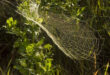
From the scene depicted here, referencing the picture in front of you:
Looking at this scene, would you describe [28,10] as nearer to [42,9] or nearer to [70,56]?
[42,9]

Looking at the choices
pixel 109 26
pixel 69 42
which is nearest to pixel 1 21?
pixel 69 42

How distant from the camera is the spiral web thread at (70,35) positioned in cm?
191

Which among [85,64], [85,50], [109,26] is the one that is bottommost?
[85,64]

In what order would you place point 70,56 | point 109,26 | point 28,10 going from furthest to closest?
point 109,26, point 70,56, point 28,10

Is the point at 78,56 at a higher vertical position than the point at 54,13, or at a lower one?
lower

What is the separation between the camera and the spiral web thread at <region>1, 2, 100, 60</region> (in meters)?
1.91

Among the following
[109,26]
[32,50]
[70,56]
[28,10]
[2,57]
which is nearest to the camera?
[32,50]

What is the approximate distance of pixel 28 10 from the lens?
68.1 inches

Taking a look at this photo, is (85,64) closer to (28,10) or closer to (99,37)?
(99,37)

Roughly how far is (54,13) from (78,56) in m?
0.49

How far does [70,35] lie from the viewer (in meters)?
1.98

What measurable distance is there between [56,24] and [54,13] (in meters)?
0.17

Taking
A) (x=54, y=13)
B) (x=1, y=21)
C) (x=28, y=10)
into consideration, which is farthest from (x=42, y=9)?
(x=1, y=21)

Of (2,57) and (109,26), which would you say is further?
(2,57)
